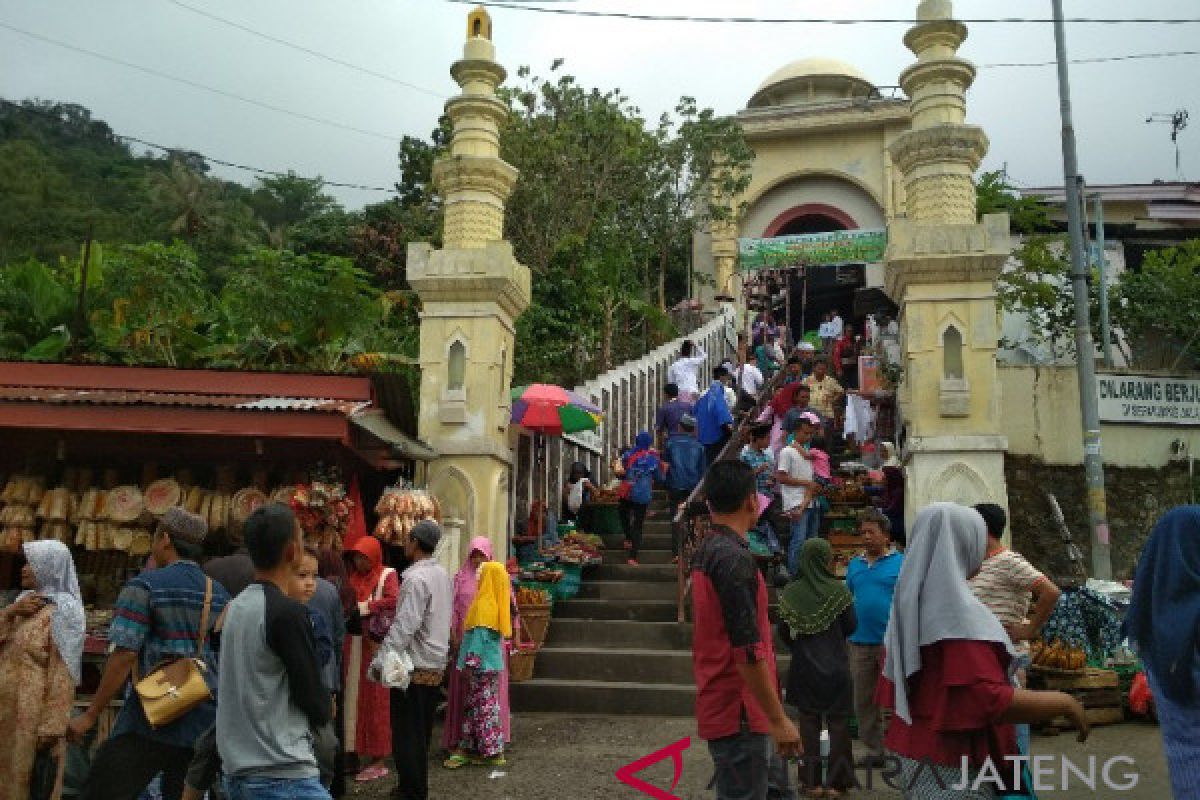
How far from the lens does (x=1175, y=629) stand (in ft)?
10.0

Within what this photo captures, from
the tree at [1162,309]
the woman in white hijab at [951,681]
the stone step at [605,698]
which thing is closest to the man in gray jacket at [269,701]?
the woman in white hijab at [951,681]

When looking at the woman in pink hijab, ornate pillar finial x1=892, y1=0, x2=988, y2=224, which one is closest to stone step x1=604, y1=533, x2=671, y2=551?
the woman in pink hijab

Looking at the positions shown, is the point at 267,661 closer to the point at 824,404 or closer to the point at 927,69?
the point at 927,69

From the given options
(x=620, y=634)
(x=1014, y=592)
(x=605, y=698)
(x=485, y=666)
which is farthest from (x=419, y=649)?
(x=1014, y=592)

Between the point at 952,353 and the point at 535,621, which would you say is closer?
the point at 952,353

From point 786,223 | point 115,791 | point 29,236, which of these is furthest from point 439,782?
point 29,236

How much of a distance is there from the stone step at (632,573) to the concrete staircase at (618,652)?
0.01 m

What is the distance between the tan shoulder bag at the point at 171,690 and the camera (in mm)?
3955

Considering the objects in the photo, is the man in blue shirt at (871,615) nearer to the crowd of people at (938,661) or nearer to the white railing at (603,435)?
the crowd of people at (938,661)

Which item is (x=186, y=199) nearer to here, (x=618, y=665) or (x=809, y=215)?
(x=809, y=215)

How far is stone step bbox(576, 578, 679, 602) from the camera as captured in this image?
9977 millimetres

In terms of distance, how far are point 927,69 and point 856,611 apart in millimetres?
5618

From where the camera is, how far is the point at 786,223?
2598 centimetres

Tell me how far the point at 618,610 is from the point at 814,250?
14.5 metres
